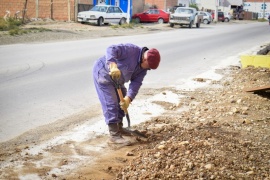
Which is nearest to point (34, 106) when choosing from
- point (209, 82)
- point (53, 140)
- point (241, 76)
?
point (53, 140)

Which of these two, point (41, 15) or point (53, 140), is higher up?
point (41, 15)

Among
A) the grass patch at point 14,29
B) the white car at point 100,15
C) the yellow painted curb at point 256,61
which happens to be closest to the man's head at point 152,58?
the yellow painted curb at point 256,61

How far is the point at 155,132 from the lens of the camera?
5.10 m

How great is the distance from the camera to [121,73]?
4.49 meters

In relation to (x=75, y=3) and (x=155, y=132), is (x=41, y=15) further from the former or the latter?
(x=155, y=132)

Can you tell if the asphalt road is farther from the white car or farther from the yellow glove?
the white car

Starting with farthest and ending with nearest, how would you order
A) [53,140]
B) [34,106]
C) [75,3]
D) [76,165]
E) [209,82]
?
1. [75,3]
2. [209,82]
3. [34,106]
4. [53,140]
5. [76,165]

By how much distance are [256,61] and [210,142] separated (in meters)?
7.43

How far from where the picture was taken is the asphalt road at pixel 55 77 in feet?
19.6

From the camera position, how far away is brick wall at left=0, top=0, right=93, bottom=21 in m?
31.5

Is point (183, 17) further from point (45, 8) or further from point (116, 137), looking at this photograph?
point (116, 137)

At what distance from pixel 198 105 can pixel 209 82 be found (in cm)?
257

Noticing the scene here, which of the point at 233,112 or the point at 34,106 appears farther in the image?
the point at 34,106

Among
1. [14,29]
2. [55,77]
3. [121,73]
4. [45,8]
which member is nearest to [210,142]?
[121,73]
